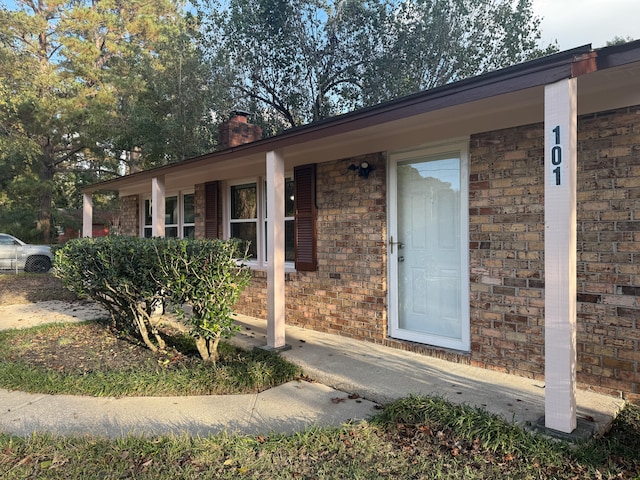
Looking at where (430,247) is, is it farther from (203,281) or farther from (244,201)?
(244,201)

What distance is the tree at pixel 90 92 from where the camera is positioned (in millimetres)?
13461

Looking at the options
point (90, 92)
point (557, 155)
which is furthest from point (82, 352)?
point (90, 92)

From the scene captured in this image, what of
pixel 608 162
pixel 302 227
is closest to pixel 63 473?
pixel 302 227

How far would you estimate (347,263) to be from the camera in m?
5.35

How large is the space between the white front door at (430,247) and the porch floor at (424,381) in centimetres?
36

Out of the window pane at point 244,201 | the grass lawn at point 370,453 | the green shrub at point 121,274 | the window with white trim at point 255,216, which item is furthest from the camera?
the window pane at point 244,201

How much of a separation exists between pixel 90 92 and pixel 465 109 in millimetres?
16645

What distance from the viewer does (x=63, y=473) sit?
244 centimetres

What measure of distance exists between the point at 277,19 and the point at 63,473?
589 inches

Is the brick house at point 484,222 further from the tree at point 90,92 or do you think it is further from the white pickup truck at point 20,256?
the white pickup truck at point 20,256

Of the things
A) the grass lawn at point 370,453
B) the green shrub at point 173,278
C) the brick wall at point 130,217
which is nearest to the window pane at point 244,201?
the green shrub at point 173,278

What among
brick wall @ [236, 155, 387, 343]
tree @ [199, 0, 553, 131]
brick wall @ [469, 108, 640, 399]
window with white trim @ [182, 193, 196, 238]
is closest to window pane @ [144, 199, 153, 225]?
window with white trim @ [182, 193, 196, 238]

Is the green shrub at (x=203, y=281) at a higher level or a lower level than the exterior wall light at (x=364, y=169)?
lower

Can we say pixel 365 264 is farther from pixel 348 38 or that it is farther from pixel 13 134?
pixel 13 134
